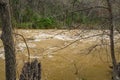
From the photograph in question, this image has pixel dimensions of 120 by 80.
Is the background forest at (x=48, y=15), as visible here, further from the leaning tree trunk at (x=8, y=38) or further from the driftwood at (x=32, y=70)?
the leaning tree trunk at (x=8, y=38)

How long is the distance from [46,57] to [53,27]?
19.6 feet

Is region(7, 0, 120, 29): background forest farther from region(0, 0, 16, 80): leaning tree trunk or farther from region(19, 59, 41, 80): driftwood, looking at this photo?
region(0, 0, 16, 80): leaning tree trunk

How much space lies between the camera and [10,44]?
4664mm

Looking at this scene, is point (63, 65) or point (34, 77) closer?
point (34, 77)

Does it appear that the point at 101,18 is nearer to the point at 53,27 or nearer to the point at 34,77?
the point at 34,77

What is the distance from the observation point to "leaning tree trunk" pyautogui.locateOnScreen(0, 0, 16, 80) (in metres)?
4.54

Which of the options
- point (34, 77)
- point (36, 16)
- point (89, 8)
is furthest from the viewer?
point (36, 16)

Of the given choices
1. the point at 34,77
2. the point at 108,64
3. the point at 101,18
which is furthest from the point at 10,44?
the point at 108,64

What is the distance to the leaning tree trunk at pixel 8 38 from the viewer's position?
4543 mm

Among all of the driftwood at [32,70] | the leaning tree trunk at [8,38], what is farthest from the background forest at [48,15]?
the leaning tree trunk at [8,38]

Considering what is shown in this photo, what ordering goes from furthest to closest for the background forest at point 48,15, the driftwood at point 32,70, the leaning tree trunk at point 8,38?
the background forest at point 48,15, the driftwood at point 32,70, the leaning tree trunk at point 8,38

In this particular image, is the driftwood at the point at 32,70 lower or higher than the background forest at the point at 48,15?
lower

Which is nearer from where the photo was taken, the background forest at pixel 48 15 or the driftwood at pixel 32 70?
the driftwood at pixel 32 70

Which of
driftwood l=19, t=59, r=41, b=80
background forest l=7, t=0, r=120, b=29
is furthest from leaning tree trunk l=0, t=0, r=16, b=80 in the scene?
background forest l=7, t=0, r=120, b=29
